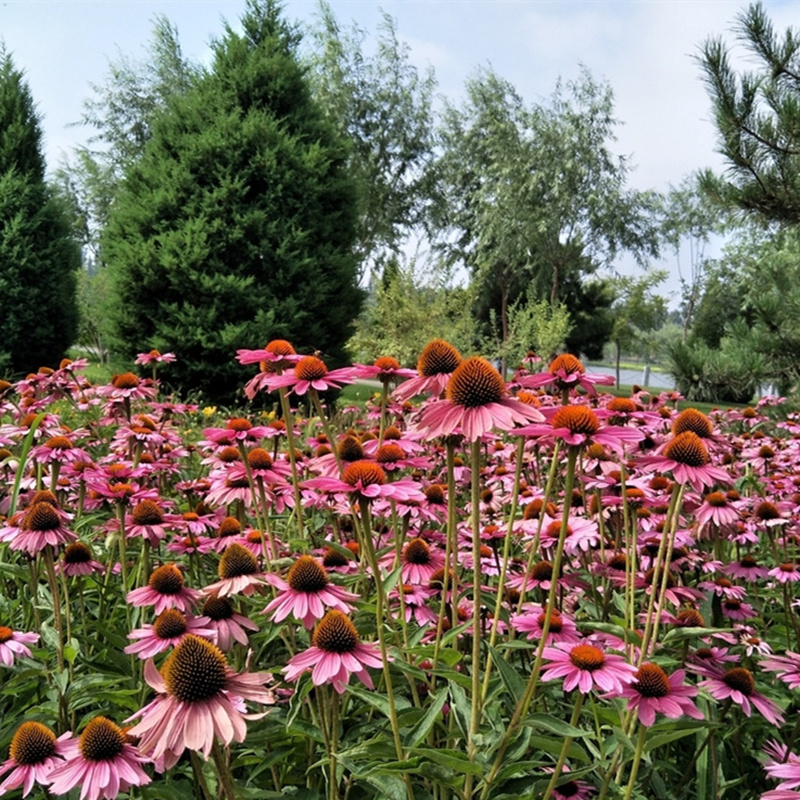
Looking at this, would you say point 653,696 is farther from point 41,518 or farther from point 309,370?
point 41,518

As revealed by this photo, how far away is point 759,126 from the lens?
5168mm

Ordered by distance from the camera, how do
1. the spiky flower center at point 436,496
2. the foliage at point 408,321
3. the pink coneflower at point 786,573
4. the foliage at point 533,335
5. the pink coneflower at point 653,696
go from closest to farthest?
the pink coneflower at point 653,696 → the spiky flower center at point 436,496 → the pink coneflower at point 786,573 → the foliage at point 408,321 → the foliage at point 533,335

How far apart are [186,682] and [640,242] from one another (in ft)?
76.1

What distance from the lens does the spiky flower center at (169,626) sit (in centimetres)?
109

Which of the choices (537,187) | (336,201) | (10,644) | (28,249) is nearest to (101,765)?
(10,644)

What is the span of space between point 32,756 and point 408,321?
11.5 meters

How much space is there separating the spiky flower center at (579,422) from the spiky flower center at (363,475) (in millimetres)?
290

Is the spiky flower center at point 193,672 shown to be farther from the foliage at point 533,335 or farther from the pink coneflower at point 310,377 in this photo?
the foliage at point 533,335

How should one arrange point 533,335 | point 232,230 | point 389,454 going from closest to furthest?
point 389,454 < point 232,230 < point 533,335

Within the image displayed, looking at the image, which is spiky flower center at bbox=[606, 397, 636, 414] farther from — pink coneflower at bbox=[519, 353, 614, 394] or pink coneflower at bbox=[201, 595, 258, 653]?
pink coneflower at bbox=[201, 595, 258, 653]

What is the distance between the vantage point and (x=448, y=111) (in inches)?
862

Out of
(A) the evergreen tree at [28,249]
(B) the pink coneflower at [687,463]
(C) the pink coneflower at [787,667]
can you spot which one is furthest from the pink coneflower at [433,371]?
(A) the evergreen tree at [28,249]

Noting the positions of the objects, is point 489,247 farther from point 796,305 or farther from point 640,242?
point 796,305

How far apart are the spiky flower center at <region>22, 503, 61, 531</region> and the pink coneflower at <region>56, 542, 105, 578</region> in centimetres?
21
